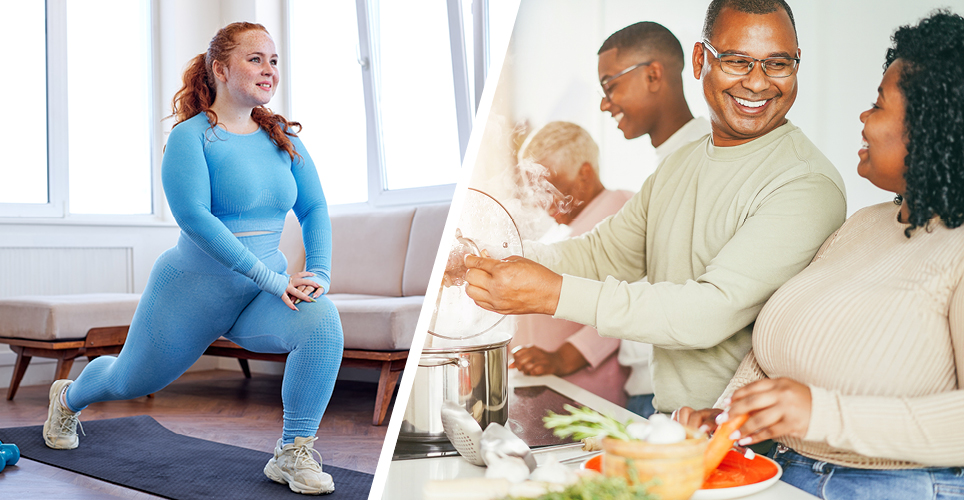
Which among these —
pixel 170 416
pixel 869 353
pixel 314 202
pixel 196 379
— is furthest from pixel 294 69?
pixel 869 353

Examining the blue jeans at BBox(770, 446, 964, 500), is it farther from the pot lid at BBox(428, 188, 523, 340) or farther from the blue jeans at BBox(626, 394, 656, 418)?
the pot lid at BBox(428, 188, 523, 340)

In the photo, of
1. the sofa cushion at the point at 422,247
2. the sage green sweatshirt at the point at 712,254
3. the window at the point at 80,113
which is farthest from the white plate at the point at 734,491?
the window at the point at 80,113

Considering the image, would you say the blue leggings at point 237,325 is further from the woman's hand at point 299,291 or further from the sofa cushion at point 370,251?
the sofa cushion at point 370,251

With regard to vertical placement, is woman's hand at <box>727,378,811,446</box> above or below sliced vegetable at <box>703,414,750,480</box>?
above

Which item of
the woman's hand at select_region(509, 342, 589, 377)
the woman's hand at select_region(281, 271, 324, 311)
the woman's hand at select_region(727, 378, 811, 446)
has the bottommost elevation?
the woman's hand at select_region(727, 378, 811, 446)

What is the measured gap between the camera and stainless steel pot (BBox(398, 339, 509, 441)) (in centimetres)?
91

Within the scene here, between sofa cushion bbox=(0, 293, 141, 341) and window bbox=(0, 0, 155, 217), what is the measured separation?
3.22ft

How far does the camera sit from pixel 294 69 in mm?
4480

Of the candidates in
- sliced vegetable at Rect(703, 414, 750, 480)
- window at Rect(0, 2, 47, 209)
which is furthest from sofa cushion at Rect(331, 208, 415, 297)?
sliced vegetable at Rect(703, 414, 750, 480)

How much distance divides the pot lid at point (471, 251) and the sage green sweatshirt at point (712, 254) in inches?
4.9

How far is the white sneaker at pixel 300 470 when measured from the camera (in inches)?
71.8

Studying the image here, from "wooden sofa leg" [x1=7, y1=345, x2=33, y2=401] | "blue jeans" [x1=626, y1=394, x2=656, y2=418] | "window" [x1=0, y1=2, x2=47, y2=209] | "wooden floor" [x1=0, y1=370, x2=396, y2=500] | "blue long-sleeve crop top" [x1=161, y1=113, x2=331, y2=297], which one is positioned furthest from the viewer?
"window" [x1=0, y1=2, x2=47, y2=209]

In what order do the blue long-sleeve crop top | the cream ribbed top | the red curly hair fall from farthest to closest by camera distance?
1. the red curly hair
2. the blue long-sleeve crop top
3. the cream ribbed top

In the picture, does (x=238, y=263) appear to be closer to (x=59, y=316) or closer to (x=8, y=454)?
(x=8, y=454)
